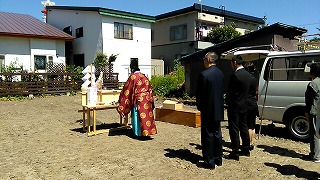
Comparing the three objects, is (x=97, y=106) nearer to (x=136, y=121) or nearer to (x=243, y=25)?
(x=136, y=121)

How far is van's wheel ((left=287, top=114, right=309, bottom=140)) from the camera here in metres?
6.29

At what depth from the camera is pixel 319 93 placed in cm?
443

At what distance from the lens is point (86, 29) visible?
2261 centimetres

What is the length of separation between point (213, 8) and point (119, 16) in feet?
31.4

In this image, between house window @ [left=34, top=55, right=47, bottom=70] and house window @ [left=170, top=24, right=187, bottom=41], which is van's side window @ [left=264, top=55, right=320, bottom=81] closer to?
house window @ [left=34, top=55, right=47, bottom=70]

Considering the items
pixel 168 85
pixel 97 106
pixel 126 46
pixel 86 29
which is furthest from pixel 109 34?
pixel 97 106

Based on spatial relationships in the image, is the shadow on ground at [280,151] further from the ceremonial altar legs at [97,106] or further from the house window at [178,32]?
the house window at [178,32]

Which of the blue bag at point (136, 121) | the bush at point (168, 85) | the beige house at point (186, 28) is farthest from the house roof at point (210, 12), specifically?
the blue bag at point (136, 121)

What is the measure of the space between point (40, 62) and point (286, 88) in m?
18.3

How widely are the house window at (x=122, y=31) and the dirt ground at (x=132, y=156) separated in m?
15.4

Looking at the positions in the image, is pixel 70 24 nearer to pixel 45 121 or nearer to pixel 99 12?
pixel 99 12

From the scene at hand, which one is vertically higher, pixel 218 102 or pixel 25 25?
pixel 25 25

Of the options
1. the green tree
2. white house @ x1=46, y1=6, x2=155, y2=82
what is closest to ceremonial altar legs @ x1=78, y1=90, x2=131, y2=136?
white house @ x1=46, y1=6, x2=155, y2=82

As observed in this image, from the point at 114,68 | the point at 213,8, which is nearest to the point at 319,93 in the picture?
the point at 114,68
